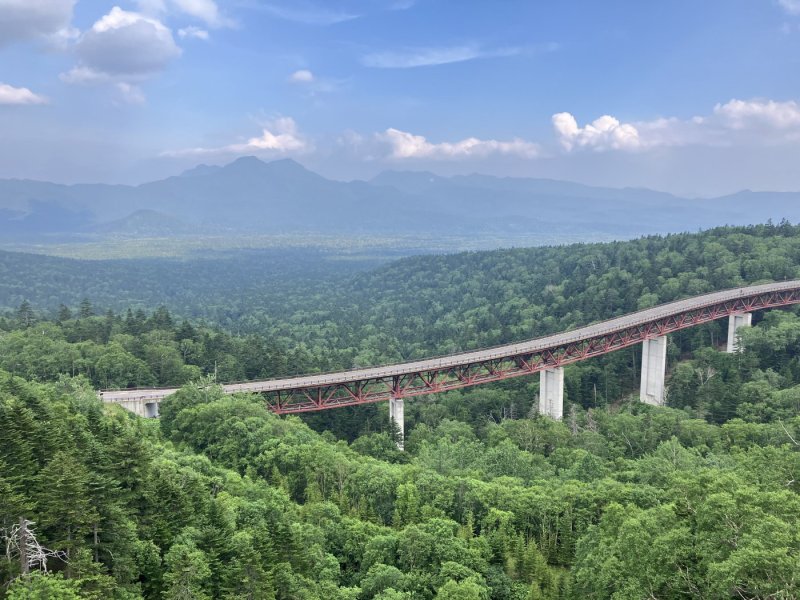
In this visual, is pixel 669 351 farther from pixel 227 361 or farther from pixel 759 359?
pixel 227 361

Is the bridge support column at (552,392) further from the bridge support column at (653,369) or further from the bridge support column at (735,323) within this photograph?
the bridge support column at (735,323)

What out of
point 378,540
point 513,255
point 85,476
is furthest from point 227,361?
point 513,255

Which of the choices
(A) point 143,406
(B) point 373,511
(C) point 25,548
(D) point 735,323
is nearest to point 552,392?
(D) point 735,323

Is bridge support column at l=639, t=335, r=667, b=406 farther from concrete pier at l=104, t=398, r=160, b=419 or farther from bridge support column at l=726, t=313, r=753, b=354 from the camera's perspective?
concrete pier at l=104, t=398, r=160, b=419

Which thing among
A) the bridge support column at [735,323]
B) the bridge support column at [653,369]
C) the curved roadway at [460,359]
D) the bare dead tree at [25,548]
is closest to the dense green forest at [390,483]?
the bare dead tree at [25,548]

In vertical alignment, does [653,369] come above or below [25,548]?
below

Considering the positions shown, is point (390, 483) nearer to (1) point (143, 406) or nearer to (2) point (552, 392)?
(1) point (143, 406)
